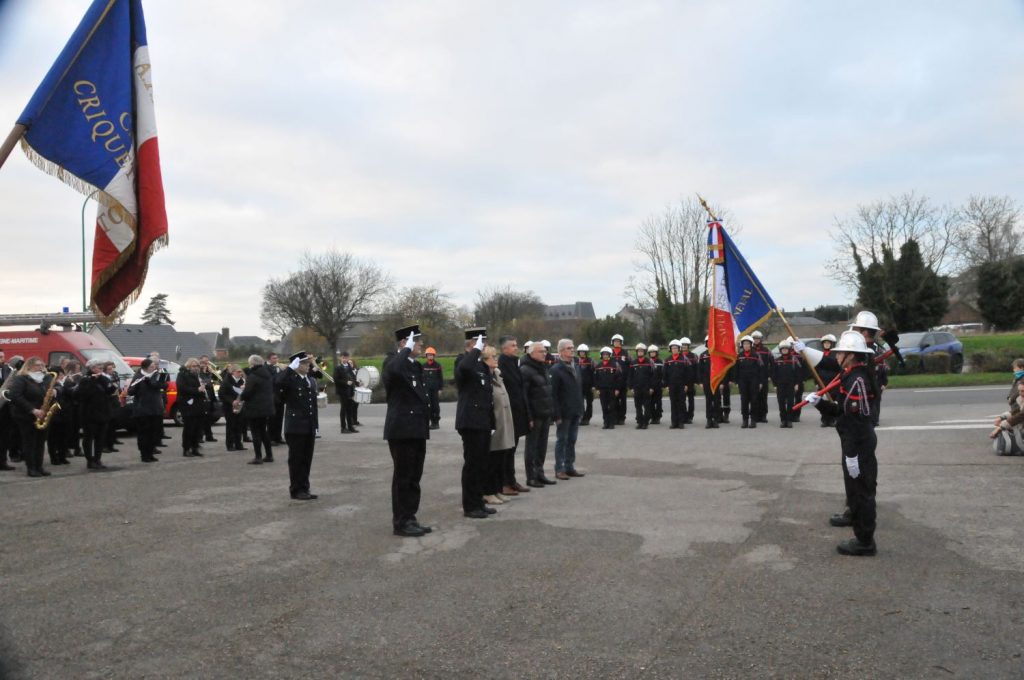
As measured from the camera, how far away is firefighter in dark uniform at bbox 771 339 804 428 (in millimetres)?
16703

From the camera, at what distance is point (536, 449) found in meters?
10.7

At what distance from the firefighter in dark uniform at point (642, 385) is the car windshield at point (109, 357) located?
11986 millimetres

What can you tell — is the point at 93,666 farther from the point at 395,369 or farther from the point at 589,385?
the point at 589,385

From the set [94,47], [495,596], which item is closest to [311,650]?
[495,596]

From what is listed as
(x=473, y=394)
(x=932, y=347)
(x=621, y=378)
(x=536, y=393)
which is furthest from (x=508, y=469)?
(x=932, y=347)

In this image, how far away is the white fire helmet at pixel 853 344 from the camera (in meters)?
6.82

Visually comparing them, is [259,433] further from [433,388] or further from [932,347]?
[932,347]

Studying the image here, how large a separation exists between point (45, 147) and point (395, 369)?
3.72 meters

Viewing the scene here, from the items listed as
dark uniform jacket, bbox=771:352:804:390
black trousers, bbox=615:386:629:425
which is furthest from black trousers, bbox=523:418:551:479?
dark uniform jacket, bbox=771:352:804:390

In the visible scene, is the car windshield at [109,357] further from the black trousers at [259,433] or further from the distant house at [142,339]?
the distant house at [142,339]

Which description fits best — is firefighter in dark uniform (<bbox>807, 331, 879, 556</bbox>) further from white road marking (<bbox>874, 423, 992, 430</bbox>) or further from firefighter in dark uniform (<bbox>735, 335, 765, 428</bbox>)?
firefighter in dark uniform (<bbox>735, 335, 765, 428</bbox>)

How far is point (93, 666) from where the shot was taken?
179 inches

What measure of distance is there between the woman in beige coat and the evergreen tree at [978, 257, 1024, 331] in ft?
168

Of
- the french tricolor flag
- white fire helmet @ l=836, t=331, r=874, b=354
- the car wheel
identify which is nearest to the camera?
the french tricolor flag
